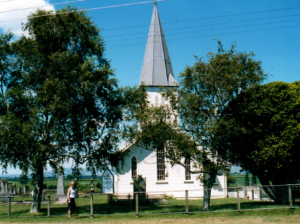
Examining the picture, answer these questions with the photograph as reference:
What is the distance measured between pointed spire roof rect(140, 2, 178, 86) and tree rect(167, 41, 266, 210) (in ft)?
74.5

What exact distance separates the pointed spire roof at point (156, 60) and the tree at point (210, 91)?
22702mm

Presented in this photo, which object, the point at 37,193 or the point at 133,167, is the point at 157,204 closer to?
the point at 133,167

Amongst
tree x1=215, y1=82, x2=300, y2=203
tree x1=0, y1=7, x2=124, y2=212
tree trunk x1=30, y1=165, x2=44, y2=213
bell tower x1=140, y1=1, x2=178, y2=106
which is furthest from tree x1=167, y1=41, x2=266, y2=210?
bell tower x1=140, y1=1, x2=178, y2=106

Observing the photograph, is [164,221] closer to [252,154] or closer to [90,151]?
[90,151]

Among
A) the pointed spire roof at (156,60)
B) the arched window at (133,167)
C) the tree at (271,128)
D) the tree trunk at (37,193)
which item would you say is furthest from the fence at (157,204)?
the pointed spire roof at (156,60)

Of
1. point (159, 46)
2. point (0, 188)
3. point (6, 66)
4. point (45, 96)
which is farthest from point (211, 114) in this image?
point (159, 46)

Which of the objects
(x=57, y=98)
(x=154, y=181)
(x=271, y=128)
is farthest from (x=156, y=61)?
(x=57, y=98)

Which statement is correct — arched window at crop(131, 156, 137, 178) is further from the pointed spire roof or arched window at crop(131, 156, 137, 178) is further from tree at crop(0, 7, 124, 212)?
tree at crop(0, 7, 124, 212)

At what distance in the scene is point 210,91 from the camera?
1930 centimetres

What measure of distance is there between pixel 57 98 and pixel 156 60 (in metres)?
26.0

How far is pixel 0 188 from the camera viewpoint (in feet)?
109

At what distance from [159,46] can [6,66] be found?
2559 cm

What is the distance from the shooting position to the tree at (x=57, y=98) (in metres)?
19.5

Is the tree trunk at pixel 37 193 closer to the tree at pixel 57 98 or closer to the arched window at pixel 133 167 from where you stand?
the tree at pixel 57 98
